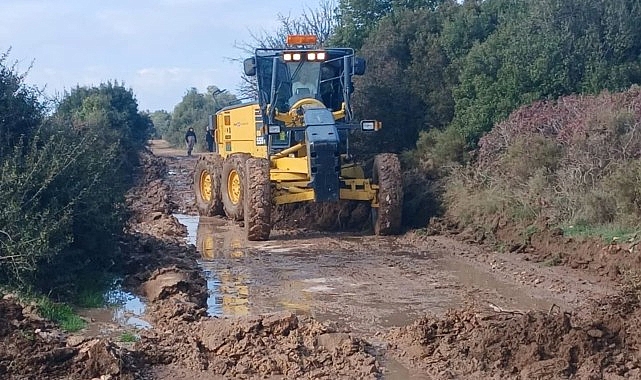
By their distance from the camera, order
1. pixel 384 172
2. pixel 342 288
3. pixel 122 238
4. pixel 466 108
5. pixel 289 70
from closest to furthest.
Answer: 1. pixel 342 288
2. pixel 122 238
3. pixel 384 172
4. pixel 289 70
5. pixel 466 108

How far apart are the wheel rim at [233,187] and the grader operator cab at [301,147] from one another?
0.02 m

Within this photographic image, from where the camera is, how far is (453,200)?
51.2 feet

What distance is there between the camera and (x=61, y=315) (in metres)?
9.31

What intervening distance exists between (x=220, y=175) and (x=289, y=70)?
3.16 meters

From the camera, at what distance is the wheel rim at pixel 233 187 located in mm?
17302

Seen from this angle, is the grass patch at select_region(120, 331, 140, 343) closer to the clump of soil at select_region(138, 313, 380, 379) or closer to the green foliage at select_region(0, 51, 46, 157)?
the clump of soil at select_region(138, 313, 380, 379)

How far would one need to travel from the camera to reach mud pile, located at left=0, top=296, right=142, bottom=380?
23.1 ft

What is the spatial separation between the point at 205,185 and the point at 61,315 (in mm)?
11088

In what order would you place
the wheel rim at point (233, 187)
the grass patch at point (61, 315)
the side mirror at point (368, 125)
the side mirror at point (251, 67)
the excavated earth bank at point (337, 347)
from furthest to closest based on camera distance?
the wheel rim at point (233, 187) < the side mirror at point (251, 67) < the side mirror at point (368, 125) < the grass patch at point (61, 315) < the excavated earth bank at point (337, 347)

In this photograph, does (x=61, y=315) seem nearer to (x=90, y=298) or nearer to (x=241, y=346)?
(x=90, y=298)

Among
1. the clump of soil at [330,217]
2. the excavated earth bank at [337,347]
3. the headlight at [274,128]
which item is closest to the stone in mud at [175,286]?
the excavated earth bank at [337,347]

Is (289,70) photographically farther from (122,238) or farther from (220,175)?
(122,238)

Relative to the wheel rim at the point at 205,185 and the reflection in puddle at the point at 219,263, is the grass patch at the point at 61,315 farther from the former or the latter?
the wheel rim at the point at 205,185

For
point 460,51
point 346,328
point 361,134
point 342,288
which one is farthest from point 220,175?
point 346,328
